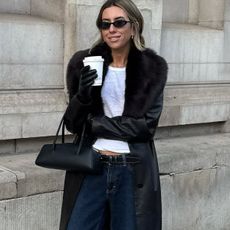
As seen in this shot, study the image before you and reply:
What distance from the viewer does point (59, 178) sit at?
4.86m

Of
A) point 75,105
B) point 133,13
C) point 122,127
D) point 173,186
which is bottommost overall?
point 173,186

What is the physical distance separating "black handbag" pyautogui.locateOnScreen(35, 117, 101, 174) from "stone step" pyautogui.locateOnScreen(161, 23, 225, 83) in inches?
125

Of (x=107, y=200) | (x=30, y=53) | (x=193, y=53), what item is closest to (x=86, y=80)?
(x=107, y=200)

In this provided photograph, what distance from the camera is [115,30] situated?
3.41 meters

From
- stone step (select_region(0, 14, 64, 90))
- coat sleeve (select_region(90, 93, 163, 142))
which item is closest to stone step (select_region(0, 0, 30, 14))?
stone step (select_region(0, 14, 64, 90))

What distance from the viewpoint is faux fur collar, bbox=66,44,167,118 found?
3498 millimetres

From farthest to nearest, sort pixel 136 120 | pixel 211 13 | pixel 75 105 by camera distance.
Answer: pixel 211 13 → pixel 136 120 → pixel 75 105

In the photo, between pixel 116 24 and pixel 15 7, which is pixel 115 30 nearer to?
pixel 116 24

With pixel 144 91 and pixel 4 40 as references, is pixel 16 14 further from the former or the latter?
pixel 144 91

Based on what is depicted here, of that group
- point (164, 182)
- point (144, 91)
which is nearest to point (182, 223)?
point (164, 182)

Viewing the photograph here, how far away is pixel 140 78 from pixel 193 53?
330cm

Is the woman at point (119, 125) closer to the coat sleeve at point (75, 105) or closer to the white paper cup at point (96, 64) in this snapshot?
the coat sleeve at point (75, 105)

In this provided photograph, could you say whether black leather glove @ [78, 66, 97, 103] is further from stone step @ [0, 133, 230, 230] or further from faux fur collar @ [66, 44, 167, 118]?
stone step @ [0, 133, 230, 230]

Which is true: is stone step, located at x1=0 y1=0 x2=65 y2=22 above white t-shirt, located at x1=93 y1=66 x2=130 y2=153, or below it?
above
